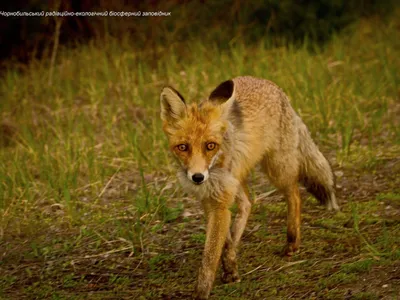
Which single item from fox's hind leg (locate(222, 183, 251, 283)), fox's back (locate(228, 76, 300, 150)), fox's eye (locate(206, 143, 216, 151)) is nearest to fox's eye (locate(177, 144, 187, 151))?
fox's eye (locate(206, 143, 216, 151))

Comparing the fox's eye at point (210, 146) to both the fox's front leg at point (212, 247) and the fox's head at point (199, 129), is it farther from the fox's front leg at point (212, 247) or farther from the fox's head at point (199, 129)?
the fox's front leg at point (212, 247)

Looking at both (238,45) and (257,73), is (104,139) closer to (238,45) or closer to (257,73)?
(257,73)

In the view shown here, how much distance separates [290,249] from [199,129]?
1117 millimetres

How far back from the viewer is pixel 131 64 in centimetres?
861

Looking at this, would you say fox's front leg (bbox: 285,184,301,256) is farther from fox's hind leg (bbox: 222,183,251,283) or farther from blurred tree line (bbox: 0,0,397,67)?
blurred tree line (bbox: 0,0,397,67)

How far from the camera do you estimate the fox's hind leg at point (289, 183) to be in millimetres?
4613

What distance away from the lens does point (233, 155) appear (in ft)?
14.0

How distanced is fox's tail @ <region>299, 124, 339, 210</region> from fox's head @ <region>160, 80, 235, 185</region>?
2.77 feet

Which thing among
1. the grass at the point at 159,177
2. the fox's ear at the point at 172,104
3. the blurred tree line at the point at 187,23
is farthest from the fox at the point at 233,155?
the blurred tree line at the point at 187,23

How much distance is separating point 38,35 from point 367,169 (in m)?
5.02

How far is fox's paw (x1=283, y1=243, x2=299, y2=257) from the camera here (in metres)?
4.54

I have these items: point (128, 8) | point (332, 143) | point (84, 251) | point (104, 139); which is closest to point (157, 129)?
point (104, 139)

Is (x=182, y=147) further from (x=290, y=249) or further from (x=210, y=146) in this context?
(x=290, y=249)

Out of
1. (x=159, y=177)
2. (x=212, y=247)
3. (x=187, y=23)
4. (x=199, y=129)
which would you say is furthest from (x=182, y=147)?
(x=187, y=23)
